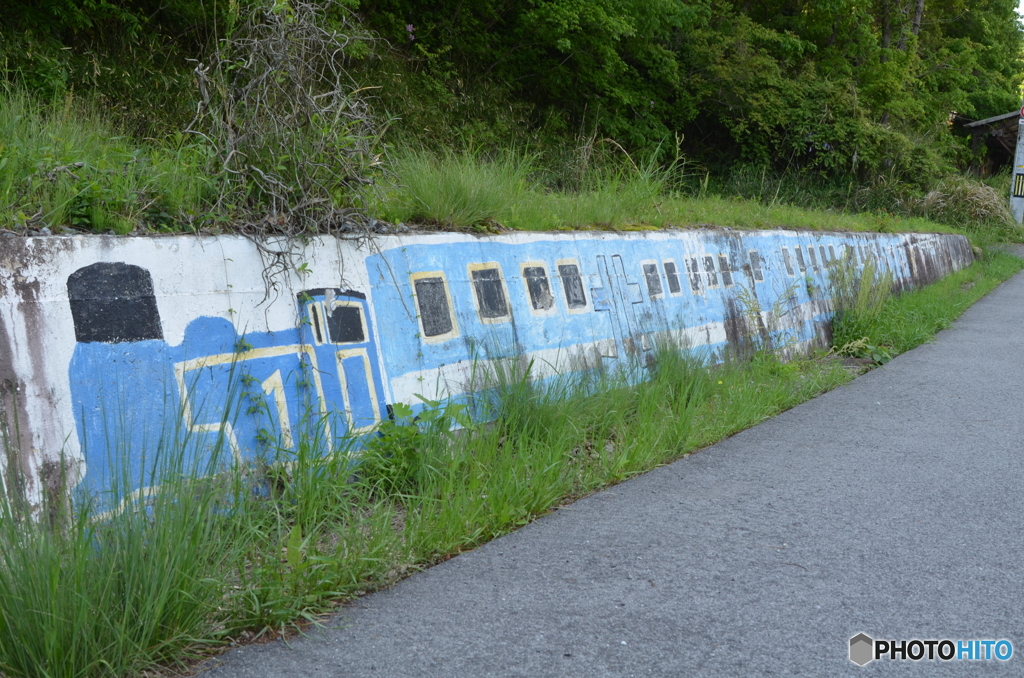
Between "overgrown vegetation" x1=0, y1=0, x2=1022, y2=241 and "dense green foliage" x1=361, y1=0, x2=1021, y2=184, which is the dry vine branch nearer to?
"overgrown vegetation" x1=0, y1=0, x2=1022, y2=241

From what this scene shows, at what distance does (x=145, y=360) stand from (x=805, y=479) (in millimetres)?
3480

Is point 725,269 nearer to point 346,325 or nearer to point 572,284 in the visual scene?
point 572,284

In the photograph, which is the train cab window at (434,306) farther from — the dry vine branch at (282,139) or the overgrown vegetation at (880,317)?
the overgrown vegetation at (880,317)

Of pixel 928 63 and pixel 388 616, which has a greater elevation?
pixel 928 63

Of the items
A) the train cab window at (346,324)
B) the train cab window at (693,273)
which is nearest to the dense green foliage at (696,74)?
the train cab window at (693,273)

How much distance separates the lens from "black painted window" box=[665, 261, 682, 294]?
7.26 m

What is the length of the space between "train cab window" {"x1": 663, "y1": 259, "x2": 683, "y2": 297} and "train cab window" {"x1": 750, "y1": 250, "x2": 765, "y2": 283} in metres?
1.46

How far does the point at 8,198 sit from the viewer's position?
12.3 feet

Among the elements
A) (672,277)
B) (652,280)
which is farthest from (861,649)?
(672,277)

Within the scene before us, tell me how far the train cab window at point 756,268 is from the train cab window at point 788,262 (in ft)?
1.94

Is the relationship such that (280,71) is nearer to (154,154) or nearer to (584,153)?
(154,154)

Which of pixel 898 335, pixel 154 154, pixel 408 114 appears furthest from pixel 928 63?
pixel 154 154

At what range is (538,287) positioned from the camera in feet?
19.5

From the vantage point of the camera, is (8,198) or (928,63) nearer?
(8,198)
